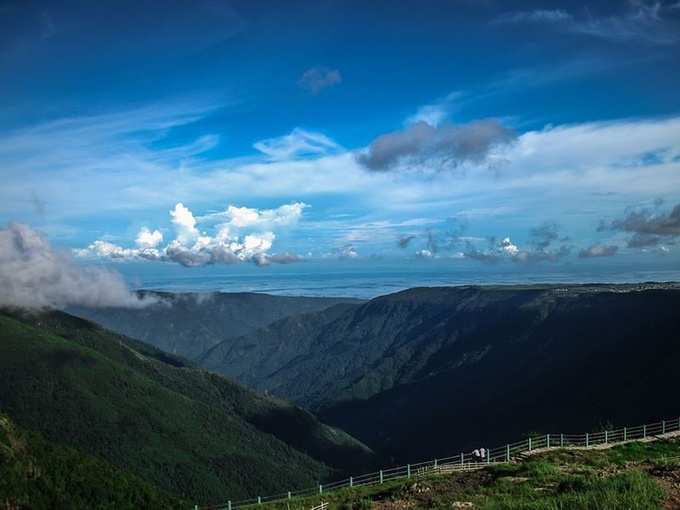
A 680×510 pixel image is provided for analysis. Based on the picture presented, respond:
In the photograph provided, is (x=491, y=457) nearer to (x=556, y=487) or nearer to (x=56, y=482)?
(x=556, y=487)

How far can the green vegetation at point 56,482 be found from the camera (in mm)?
69062

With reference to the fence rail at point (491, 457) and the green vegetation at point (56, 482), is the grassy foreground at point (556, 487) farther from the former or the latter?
the green vegetation at point (56, 482)

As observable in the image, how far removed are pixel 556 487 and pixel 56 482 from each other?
79553 millimetres

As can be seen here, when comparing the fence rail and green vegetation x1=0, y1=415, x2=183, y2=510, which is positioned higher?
the fence rail

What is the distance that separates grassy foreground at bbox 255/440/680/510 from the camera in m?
17.3

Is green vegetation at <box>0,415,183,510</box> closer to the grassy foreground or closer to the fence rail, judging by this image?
the fence rail

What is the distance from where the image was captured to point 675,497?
19531 mm

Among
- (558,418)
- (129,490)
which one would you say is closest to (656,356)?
(558,418)

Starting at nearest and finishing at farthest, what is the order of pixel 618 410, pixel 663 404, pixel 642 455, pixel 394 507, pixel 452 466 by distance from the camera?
pixel 394 507 < pixel 642 455 < pixel 452 466 < pixel 663 404 < pixel 618 410

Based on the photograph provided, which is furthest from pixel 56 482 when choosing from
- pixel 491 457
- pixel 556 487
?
pixel 556 487

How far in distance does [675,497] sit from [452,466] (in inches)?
871

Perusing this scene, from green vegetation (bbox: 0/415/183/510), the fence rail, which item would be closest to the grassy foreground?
the fence rail

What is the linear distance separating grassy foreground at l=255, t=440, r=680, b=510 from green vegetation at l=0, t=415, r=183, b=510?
49.9m

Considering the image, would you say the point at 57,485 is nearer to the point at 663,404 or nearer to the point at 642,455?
the point at 642,455
